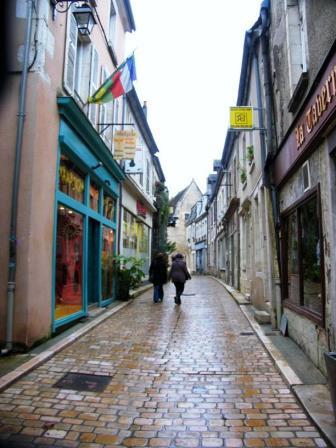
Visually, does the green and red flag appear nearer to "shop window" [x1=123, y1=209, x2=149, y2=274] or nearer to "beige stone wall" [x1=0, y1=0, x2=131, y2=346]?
"beige stone wall" [x1=0, y1=0, x2=131, y2=346]

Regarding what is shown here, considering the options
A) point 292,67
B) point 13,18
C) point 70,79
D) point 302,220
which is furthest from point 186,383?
point 70,79

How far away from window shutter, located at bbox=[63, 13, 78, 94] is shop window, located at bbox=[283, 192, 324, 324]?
189 inches

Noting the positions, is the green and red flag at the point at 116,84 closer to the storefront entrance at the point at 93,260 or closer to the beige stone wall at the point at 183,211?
the storefront entrance at the point at 93,260

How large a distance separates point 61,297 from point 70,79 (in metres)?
4.23

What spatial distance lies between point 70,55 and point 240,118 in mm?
3878

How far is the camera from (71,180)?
26.4ft

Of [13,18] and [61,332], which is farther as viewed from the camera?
[61,332]

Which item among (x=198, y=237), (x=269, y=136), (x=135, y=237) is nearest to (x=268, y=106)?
(x=269, y=136)

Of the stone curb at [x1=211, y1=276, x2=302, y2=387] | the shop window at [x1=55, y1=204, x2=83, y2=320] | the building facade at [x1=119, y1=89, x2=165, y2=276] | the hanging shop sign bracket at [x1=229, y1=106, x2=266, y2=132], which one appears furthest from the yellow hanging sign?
the building facade at [x1=119, y1=89, x2=165, y2=276]

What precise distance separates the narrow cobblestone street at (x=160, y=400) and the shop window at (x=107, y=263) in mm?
3725

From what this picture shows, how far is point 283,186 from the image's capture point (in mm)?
7559

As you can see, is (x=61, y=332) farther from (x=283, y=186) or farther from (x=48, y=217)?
(x=283, y=186)

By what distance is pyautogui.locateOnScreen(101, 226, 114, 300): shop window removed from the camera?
10.8 m

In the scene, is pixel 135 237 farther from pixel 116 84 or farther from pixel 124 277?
pixel 116 84
